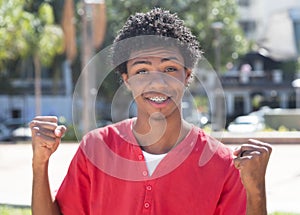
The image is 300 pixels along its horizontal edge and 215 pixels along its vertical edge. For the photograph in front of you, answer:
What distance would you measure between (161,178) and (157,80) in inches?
12.6

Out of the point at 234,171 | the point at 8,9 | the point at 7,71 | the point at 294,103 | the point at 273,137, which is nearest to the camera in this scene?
the point at 234,171

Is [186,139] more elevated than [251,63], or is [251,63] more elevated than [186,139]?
[186,139]

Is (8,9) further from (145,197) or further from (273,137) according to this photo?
(145,197)

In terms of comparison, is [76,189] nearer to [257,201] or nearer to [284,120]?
[257,201]

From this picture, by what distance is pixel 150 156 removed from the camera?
2201 mm

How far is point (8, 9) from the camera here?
991 centimetres

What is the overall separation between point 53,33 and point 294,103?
2168cm

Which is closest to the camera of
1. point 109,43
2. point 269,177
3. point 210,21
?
point 269,177

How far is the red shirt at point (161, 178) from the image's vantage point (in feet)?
6.96

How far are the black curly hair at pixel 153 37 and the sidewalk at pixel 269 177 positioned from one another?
3.69 m

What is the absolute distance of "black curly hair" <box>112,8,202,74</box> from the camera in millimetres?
2227

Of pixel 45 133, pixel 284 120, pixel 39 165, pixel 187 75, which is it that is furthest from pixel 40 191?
pixel 284 120

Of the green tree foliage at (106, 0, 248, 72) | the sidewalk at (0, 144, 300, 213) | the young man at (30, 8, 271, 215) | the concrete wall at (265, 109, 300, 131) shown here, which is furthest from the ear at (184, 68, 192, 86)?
the green tree foliage at (106, 0, 248, 72)

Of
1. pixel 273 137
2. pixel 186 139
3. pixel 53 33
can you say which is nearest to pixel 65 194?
pixel 186 139
